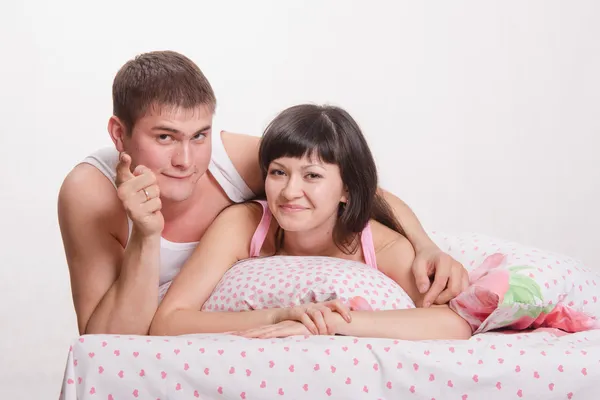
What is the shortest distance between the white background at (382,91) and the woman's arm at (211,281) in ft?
6.40

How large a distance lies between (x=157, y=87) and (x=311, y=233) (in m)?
0.60

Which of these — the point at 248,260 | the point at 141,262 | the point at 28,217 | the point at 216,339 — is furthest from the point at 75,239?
the point at 28,217

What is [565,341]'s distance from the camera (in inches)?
85.6

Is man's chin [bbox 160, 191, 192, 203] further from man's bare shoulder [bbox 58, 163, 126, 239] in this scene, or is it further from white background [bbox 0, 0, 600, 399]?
white background [bbox 0, 0, 600, 399]

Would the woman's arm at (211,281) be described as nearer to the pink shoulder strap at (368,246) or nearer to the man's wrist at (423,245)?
the pink shoulder strap at (368,246)

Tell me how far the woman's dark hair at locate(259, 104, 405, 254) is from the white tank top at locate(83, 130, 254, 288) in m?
0.15

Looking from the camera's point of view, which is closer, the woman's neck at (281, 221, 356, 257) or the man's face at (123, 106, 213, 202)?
the man's face at (123, 106, 213, 202)

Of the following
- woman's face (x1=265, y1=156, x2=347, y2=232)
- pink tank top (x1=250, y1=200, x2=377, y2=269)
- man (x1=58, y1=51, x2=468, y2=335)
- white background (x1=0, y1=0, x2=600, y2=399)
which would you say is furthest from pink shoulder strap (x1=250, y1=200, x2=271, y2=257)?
white background (x1=0, y1=0, x2=600, y2=399)

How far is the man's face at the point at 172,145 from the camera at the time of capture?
93.9 inches

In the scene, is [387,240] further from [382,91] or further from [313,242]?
[382,91]

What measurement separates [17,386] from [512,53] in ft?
9.32

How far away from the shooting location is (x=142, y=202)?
2250 millimetres

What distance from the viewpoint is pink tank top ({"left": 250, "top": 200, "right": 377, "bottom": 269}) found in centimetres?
259

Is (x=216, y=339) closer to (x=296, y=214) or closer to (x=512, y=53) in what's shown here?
(x=296, y=214)
